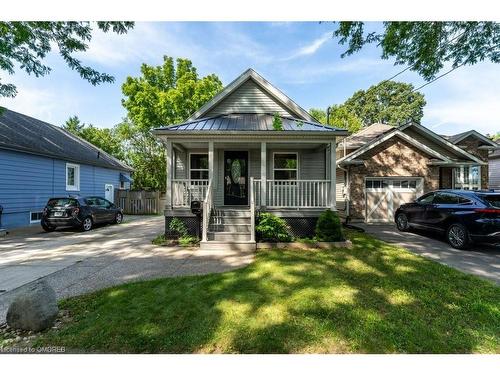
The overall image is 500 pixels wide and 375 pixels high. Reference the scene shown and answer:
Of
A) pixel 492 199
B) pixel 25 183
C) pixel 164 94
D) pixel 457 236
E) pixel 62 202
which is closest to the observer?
pixel 492 199

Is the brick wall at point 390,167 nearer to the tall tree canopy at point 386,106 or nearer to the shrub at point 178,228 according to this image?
the shrub at point 178,228

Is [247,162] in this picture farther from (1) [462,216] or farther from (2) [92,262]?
(1) [462,216]

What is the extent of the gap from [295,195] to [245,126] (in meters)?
3.00

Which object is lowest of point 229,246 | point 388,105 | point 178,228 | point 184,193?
point 229,246

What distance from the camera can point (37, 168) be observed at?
1222cm

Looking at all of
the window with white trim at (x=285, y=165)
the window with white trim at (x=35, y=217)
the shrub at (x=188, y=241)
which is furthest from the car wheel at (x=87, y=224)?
the window with white trim at (x=285, y=165)

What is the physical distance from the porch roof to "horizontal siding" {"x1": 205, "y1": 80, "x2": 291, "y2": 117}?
27.4 inches

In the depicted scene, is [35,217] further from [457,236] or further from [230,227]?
[457,236]

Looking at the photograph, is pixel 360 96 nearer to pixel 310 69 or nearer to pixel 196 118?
pixel 310 69

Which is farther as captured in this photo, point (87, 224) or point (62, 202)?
point (87, 224)

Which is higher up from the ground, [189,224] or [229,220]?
[229,220]

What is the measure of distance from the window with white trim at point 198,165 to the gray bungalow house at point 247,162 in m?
0.04

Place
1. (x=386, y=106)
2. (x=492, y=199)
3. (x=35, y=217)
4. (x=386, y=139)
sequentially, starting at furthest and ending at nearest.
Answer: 1. (x=386, y=106)
2. (x=35, y=217)
3. (x=386, y=139)
4. (x=492, y=199)

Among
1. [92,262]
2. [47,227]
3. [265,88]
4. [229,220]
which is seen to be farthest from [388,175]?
[47,227]
